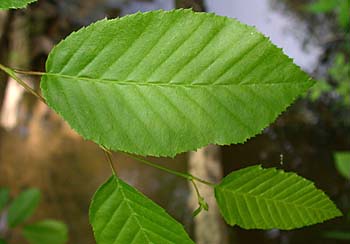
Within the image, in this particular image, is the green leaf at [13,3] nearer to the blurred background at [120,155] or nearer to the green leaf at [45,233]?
the green leaf at [45,233]

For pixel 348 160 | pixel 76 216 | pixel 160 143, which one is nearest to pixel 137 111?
pixel 160 143

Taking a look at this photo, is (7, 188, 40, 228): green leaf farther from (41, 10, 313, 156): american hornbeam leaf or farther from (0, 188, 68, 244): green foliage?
(41, 10, 313, 156): american hornbeam leaf

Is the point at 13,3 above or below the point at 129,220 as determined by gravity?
above

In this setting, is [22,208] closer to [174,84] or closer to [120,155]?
[174,84]

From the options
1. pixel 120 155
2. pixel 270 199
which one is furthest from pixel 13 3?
pixel 120 155

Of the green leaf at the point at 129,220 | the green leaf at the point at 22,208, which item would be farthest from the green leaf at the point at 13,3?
the green leaf at the point at 22,208
